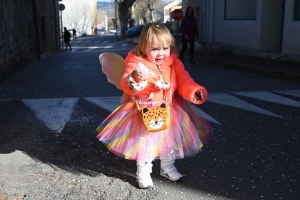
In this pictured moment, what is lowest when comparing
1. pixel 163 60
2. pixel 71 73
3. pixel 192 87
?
pixel 71 73

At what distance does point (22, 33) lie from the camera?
12992 mm

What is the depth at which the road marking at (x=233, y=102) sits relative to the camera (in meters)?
5.86

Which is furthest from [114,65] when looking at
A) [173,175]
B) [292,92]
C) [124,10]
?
A: [124,10]

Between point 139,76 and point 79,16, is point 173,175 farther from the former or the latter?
point 79,16

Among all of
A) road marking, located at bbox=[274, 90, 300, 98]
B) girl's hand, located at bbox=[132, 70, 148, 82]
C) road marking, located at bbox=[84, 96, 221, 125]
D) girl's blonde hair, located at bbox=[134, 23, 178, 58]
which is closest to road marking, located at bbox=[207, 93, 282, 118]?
road marking, located at bbox=[84, 96, 221, 125]

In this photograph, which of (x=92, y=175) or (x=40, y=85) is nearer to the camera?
(x=92, y=175)

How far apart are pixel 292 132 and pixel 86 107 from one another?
125 inches

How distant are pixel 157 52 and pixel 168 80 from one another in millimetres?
273

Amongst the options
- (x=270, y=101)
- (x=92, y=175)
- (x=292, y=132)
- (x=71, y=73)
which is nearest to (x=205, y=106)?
(x=270, y=101)

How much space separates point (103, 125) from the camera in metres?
3.31

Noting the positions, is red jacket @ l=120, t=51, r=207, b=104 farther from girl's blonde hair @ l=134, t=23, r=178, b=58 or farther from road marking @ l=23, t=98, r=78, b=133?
road marking @ l=23, t=98, r=78, b=133

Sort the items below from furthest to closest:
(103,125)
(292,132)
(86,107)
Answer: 1. (86,107)
2. (292,132)
3. (103,125)

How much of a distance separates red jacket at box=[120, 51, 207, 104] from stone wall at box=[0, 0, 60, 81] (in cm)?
697

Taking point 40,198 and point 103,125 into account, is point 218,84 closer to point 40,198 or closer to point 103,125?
point 103,125
